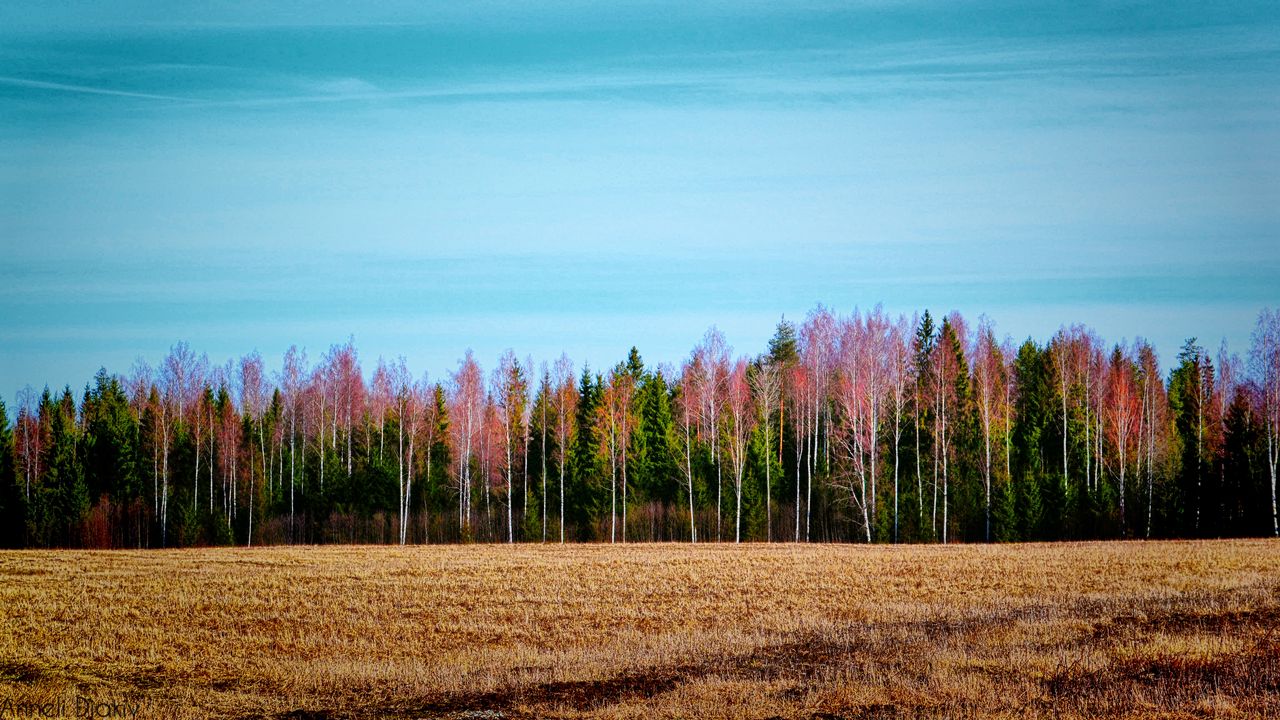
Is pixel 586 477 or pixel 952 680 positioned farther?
pixel 586 477

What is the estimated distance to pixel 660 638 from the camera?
2245 centimetres

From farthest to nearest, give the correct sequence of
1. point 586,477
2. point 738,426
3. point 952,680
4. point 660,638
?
point 586,477, point 738,426, point 660,638, point 952,680

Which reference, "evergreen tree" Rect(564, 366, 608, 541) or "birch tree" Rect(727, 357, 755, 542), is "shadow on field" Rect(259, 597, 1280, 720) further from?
"evergreen tree" Rect(564, 366, 608, 541)

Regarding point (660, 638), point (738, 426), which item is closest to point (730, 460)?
point (738, 426)

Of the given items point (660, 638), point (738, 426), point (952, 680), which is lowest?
point (660, 638)

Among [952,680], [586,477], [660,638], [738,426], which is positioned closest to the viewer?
[952,680]

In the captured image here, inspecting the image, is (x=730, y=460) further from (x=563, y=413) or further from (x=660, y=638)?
(x=660, y=638)

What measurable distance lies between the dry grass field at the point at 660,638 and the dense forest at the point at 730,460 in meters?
17.0

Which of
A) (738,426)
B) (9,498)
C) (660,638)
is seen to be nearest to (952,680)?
(660,638)

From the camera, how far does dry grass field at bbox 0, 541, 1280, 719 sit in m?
15.3

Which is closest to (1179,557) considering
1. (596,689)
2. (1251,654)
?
(1251,654)

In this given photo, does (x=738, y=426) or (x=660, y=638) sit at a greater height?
(x=738, y=426)

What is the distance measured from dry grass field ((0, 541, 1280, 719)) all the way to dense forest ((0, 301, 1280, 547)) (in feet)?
55.8

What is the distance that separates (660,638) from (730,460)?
1645 inches
